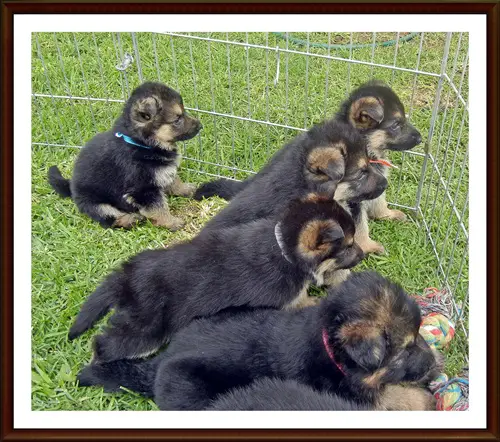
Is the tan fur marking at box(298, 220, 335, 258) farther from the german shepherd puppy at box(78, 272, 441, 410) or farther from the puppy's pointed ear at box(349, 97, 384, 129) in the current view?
the puppy's pointed ear at box(349, 97, 384, 129)

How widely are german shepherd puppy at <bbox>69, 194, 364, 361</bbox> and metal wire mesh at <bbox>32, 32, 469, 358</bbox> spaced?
1.24 metres

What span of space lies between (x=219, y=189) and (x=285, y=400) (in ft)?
8.27

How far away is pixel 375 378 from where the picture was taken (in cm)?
308

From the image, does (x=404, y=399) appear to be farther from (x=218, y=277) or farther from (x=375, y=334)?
(x=218, y=277)

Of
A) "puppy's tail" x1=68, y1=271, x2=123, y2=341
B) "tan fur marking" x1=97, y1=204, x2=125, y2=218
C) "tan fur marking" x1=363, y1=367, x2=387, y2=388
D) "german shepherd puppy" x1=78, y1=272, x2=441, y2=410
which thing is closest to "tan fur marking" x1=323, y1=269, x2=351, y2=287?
"german shepherd puppy" x1=78, y1=272, x2=441, y2=410

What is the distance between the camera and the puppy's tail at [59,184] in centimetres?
500

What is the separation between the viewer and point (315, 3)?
2855 mm

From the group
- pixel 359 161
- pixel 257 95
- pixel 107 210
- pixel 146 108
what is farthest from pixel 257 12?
pixel 257 95

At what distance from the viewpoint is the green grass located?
3.94 m

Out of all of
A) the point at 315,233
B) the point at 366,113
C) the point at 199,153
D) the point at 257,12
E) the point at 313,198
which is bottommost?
the point at 199,153

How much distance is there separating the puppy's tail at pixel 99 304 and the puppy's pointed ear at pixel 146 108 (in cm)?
156
